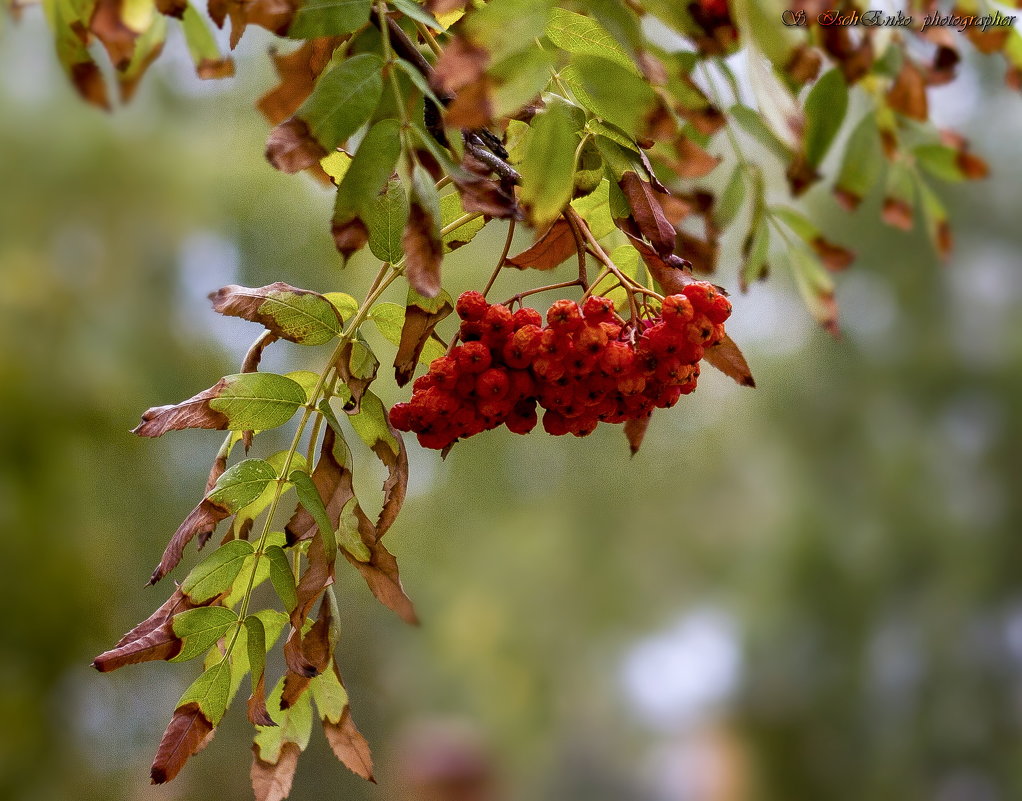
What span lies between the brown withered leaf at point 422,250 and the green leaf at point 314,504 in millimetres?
111

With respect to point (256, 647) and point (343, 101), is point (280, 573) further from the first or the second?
point (343, 101)

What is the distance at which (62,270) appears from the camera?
8.38 feet

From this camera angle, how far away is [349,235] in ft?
1.01

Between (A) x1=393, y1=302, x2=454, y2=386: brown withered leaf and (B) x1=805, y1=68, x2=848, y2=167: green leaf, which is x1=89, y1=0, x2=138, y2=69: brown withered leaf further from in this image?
(B) x1=805, y1=68, x2=848, y2=167: green leaf

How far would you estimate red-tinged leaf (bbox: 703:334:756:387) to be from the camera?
0.39 m

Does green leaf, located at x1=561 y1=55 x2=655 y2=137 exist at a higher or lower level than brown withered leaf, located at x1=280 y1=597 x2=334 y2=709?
higher

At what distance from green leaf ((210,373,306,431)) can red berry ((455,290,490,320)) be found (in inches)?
3.1

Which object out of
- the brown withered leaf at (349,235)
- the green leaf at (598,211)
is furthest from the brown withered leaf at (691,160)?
the brown withered leaf at (349,235)

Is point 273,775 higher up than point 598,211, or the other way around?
point 598,211

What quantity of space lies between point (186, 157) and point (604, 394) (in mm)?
2635

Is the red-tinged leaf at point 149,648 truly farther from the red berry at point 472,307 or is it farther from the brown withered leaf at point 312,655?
the red berry at point 472,307

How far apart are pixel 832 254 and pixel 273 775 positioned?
0.46 m

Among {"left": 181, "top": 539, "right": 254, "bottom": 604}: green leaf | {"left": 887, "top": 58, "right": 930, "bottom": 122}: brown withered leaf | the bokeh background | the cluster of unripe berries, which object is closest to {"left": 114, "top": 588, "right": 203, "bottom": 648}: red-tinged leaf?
{"left": 181, "top": 539, "right": 254, "bottom": 604}: green leaf

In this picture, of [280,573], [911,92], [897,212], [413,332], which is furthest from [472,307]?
[897,212]
